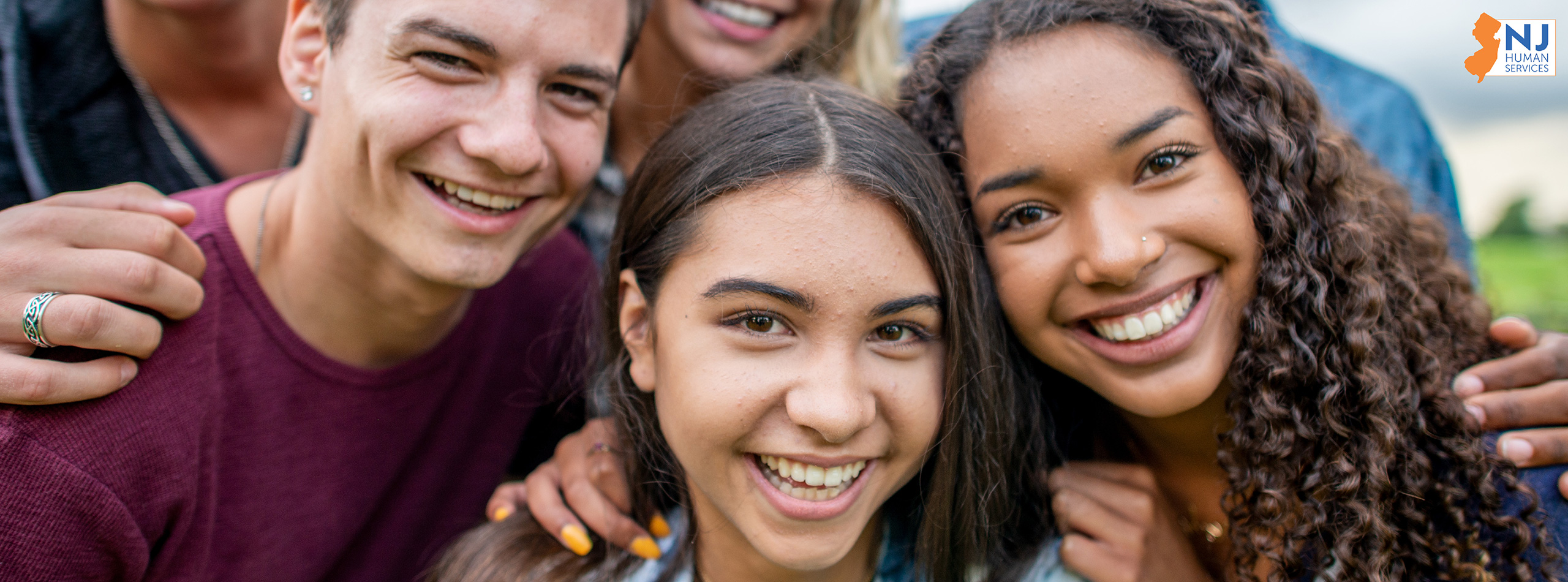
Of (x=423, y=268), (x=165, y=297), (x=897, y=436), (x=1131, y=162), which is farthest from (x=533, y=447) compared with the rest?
(x=1131, y=162)

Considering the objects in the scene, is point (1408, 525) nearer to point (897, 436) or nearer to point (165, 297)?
point (897, 436)

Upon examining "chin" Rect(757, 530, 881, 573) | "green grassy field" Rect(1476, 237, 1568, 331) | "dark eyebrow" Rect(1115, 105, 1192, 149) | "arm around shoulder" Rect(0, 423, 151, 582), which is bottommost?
"green grassy field" Rect(1476, 237, 1568, 331)

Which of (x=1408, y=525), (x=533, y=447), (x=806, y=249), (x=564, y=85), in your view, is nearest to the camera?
(x=806, y=249)

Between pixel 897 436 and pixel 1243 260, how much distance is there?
2.96 ft

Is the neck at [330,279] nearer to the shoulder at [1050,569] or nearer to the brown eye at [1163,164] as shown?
the shoulder at [1050,569]

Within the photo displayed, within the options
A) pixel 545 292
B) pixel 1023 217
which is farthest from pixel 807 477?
pixel 545 292

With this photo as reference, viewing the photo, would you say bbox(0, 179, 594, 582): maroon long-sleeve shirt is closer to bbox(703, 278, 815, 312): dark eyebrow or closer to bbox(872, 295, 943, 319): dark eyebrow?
bbox(703, 278, 815, 312): dark eyebrow

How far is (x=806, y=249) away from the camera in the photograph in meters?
1.98

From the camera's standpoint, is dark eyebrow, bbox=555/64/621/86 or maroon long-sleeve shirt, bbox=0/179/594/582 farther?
dark eyebrow, bbox=555/64/621/86

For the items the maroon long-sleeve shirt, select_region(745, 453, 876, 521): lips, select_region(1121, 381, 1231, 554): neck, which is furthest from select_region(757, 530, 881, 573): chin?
the maroon long-sleeve shirt

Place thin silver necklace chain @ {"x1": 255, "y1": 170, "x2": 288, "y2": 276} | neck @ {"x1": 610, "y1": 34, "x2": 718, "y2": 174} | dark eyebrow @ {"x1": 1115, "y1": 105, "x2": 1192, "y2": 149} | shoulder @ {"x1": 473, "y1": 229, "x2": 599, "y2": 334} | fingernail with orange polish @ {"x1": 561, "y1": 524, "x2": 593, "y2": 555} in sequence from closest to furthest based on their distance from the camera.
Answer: dark eyebrow @ {"x1": 1115, "y1": 105, "x2": 1192, "y2": 149} < fingernail with orange polish @ {"x1": 561, "y1": 524, "x2": 593, "y2": 555} < thin silver necklace chain @ {"x1": 255, "y1": 170, "x2": 288, "y2": 276} < shoulder @ {"x1": 473, "y1": 229, "x2": 599, "y2": 334} < neck @ {"x1": 610, "y1": 34, "x2": 718, "y2": 174}

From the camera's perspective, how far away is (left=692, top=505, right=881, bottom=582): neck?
2312 mm

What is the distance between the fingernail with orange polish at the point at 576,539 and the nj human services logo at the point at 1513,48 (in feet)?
9.53

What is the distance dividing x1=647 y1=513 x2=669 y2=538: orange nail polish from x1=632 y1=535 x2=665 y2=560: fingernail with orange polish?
0.04m
